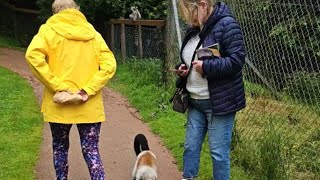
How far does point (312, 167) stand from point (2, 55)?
13.4 m

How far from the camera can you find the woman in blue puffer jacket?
12.4ft

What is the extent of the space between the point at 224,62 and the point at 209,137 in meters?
0.68

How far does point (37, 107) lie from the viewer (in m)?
8.12

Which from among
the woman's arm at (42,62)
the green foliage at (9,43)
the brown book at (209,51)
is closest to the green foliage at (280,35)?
the brown book at (209,51)

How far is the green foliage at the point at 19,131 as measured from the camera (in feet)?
17.0

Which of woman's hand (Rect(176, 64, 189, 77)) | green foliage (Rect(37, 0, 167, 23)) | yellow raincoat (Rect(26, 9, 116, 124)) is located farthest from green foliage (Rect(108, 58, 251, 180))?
green foliage (Rect(37, 0, 167, 23))

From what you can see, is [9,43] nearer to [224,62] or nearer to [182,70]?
[182,70]

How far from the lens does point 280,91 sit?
5.19m

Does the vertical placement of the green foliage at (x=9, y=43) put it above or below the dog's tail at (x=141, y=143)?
above

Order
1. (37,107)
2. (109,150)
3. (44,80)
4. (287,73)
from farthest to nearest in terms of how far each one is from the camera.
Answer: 1. (37,107)
2. (109,150)
3. (287,73)
4. (44,80)

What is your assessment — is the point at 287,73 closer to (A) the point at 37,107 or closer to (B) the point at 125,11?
(A) the point at 37,107

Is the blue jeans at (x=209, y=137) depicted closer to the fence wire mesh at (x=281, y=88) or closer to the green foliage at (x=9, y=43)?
the fence wire mesh at (x=281, y=88)

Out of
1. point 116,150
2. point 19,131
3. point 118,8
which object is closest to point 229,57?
point 116,150

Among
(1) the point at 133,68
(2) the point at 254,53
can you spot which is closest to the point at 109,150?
(2) the point at 254,53
